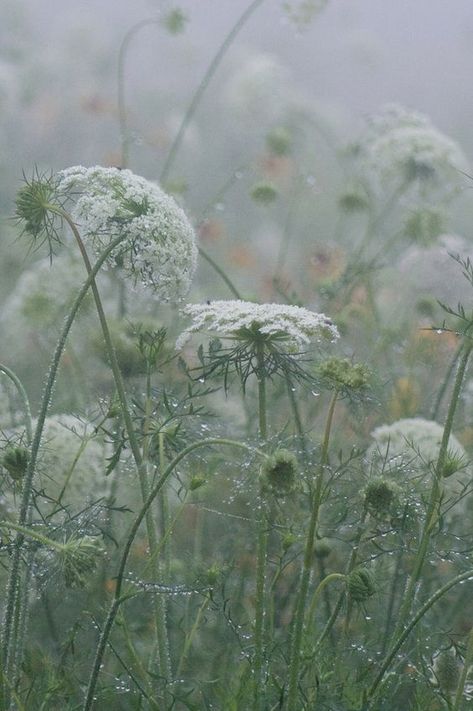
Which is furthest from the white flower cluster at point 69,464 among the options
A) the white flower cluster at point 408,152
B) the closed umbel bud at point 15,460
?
the white flower cluster at point 408,152

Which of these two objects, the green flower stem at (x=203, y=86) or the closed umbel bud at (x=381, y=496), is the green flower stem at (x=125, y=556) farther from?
the green flower stem at (x=203, y=86)

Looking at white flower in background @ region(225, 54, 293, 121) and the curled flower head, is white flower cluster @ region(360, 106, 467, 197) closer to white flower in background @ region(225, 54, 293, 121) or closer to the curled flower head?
white flower in background @ region(225, 54, 293, 121)

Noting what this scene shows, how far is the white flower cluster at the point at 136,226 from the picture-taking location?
759 millimetres

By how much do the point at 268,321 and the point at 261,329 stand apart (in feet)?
0.06

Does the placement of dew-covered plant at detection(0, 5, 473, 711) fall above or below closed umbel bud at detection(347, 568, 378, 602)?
above

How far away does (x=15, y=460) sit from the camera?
80cm

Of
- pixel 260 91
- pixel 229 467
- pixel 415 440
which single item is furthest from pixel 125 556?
pixel 260 91

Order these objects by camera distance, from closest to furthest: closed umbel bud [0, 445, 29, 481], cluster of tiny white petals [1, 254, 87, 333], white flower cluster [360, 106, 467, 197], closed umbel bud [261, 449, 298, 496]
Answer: closed umbel bud [261, 449, 298, 496] → closed umbel bud [0, 445, 29, 481] → cluster of tiny white petals [1, 254, 87, 333] → white flower cluster [360, 106, 467, 197]

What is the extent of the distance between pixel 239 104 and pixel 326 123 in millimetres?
332

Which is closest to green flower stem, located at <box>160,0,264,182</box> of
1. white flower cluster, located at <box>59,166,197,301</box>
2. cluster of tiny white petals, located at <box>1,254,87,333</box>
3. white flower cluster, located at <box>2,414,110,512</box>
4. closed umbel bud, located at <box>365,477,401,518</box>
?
cluster of tiny white petals, located at <box>1,254,87,333</box>

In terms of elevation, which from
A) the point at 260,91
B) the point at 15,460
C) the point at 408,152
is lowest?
Result: the point at 15,460

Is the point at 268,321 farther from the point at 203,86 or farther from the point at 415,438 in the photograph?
the point at 203,86

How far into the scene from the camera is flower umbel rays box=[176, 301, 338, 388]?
0.72 meters

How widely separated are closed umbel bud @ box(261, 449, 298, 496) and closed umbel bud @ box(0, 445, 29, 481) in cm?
22
